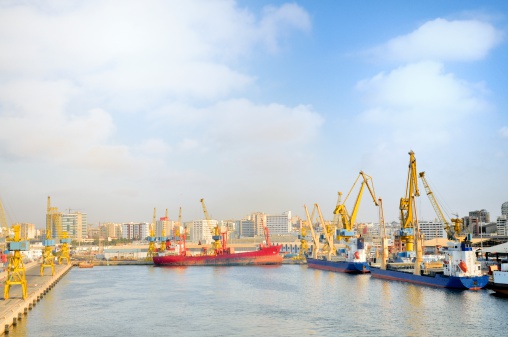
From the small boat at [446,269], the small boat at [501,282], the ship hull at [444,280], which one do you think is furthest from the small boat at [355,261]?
the small boat at [501,282]

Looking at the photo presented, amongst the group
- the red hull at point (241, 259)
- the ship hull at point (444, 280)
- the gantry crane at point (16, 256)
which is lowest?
the red hull at point (241, 259)

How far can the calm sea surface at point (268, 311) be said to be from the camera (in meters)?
40.0

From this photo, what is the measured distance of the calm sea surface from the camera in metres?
40.0

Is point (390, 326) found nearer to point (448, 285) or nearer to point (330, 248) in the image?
point (448, 285)

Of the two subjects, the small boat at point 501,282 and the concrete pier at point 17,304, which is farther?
the small boat at point 501,282

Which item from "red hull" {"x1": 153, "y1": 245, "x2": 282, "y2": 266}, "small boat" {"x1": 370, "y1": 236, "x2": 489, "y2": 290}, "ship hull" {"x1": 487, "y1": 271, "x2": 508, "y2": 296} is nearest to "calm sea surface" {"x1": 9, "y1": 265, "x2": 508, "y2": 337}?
"ship hull" {"x1": 487, "y1": 271, "x2": 508, "y2": 296}

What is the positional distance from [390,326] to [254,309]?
14246 millimetres

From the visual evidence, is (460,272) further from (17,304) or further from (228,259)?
(228,259)

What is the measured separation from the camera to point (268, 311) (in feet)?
161

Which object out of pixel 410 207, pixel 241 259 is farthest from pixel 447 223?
pixel 241 259

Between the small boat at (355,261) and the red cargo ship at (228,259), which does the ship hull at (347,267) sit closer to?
the small boat at (355,261)

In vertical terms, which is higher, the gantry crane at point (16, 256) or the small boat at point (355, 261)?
the gantry crane at point (16, 256)

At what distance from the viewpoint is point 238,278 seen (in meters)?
86.2

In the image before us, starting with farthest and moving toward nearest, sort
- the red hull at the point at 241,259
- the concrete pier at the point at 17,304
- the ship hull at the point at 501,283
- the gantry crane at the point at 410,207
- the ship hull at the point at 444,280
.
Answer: the red hull at the point at 241,259 < the gantry crane at the point at 410,207 < the ship hull at the point at 444,280 < the ship hull at the point at 501,283 < the concrete pier at the point at 17,304
